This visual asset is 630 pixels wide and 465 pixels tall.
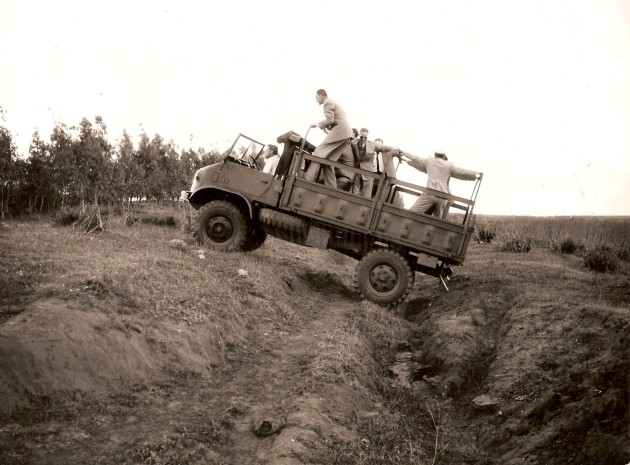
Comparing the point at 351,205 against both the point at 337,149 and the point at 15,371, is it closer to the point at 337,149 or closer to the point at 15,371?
the point at 337,149

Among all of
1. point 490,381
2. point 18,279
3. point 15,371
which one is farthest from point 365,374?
point 18,279

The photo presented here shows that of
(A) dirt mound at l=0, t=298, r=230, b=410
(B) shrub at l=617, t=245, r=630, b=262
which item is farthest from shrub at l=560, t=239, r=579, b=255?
(A) dirt mound at l=0, t=298, r=230, b=410

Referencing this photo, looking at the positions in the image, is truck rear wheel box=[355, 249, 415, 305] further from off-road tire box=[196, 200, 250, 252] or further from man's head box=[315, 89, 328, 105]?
man's head box=[315, 89, 328, 105]

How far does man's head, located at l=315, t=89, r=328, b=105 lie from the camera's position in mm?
9611

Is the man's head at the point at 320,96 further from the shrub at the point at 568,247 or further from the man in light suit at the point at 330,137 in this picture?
the shrub at the point at 568,247

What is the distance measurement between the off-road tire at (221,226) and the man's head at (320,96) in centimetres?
254

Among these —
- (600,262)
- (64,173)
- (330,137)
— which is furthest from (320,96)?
(64,173)

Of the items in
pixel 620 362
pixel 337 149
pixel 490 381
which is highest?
pixel 337 149

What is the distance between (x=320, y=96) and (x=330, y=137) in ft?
2.70

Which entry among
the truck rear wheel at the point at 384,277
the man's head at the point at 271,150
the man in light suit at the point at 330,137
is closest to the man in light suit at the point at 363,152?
the man in light suit at the point at 330,137

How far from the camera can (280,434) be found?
14.1 feet

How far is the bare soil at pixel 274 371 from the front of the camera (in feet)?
13.5

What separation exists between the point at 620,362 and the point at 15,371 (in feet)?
18.2

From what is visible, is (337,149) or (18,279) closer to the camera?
(18,279)
